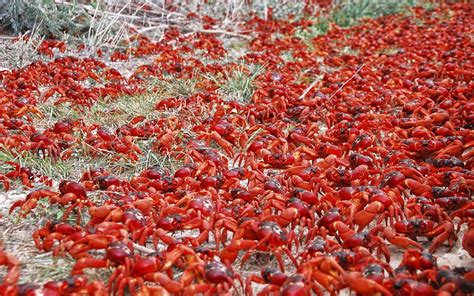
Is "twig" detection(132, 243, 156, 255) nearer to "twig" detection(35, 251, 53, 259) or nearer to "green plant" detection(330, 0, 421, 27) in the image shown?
"twig" detection(35, 251, 53, 259)

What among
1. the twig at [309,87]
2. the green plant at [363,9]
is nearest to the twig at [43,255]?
the twig at [309,87]

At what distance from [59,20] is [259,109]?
4.80 metres

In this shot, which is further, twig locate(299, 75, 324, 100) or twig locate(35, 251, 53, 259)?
twig locate(299, 75, 324, 100)

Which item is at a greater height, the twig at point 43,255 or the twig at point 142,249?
the twig at point 142,249

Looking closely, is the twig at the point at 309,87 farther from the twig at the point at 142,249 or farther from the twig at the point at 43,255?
the twig at the point at 43,255

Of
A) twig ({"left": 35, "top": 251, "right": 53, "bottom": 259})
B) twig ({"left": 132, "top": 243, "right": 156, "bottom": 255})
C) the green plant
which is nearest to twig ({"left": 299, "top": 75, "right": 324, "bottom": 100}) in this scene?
twig ({"left": 132, "top": 243, "right": 156, "bottom": 255})

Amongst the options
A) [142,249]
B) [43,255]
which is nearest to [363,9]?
[142,249]

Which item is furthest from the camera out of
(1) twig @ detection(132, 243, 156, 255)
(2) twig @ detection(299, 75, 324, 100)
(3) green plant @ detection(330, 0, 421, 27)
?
(3) green plant @ detection(330, 0, 421, 27)

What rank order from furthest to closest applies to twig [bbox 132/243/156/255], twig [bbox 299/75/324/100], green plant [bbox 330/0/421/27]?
green plant [bbox 330/0/421/27] < twig [bbox 299/75/324/100] < twig [bbox 132/243/156/255]

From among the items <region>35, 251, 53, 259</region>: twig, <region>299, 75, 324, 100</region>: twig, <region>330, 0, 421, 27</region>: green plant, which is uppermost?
<region>330, 0, 421, 27</region>: green plant

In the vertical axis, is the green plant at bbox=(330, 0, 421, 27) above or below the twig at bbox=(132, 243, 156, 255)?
above

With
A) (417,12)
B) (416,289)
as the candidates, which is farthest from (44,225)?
(417,12)

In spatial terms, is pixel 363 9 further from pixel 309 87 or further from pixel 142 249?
pixel 142 249

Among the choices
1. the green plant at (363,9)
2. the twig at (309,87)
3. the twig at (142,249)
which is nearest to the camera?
the twig at (142,249)
